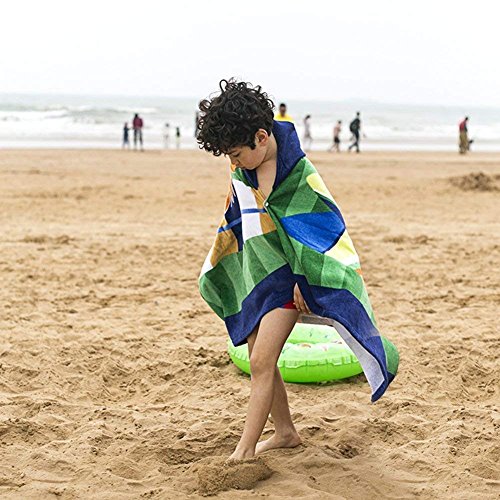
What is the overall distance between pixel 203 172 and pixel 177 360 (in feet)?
47.8

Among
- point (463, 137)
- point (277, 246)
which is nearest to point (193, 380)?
point (277, 246)

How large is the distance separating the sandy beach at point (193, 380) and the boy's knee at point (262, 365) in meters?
0.41

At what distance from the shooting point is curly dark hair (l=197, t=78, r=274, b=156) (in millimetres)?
3268

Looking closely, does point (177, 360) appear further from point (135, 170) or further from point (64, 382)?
point (135, 170)

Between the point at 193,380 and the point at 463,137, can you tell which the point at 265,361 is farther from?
the point at 463,137

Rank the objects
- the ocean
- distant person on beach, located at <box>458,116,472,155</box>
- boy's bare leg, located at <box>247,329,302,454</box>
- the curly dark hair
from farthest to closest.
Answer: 1. the ocean
2. distant person on beach, located at <box>458,116,472,155</box>
3. boy's bare leg, located at <box>247,329,302,454</box>
4. the curly dark hair

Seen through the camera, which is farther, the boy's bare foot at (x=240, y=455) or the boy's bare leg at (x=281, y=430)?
the boy's bare leg at (x=281, y=430)

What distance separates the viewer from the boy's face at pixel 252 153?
3.34 m

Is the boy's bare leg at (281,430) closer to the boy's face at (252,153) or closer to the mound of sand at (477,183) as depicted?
the boy's face at (252,153)

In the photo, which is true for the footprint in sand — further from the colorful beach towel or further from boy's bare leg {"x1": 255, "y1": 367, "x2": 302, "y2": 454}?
the colorful beach towel

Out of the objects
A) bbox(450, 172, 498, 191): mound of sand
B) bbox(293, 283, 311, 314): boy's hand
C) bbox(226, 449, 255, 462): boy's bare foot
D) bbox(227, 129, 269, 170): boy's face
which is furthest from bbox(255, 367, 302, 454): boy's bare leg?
bbox(450, 172, 498, 191): mound of sand

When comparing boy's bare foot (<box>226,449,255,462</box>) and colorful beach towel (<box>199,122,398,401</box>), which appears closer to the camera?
colorful beach towel (<box>199,122,398,401</box>)

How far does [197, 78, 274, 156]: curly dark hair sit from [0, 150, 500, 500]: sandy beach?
1384mm

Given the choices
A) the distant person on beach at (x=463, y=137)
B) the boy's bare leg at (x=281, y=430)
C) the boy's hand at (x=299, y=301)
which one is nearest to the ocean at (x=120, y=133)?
the distant person on beach at (x=463, y=137)
